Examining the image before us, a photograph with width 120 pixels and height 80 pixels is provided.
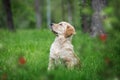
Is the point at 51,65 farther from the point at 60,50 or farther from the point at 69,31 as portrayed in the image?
the point at 69,31

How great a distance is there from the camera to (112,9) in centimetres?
581

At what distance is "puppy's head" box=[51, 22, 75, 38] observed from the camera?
9.33m

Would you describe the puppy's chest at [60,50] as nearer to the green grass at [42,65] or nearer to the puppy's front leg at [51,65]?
Result: the puppy's front leg at [51,65]

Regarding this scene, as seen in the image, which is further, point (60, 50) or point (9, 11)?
point (9, 11)

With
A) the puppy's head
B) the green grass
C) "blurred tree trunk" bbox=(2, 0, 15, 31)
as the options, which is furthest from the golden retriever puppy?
"blurred tree trunk" bbox=(2, 0, 15, 31)

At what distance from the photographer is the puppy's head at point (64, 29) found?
30.6ft

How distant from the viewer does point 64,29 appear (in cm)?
941

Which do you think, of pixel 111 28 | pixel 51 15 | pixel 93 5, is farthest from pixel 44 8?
pixel 111 28

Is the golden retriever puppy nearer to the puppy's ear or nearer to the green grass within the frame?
the puppy's ear

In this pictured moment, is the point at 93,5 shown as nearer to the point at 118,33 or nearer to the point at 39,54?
the point at 39,54

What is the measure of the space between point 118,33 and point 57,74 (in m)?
2.01

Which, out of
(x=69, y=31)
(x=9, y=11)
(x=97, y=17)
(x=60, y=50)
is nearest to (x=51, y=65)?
(x=60, y=50)

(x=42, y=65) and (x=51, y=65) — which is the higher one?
(x=51, y=65)

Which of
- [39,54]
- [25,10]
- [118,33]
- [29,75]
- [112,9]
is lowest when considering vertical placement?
[25,10]
